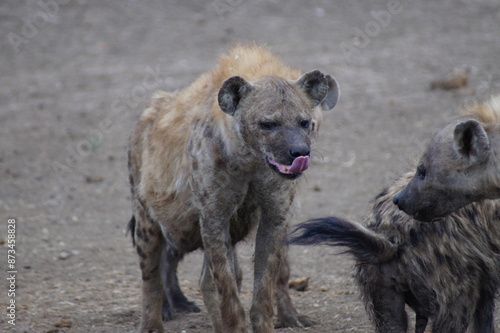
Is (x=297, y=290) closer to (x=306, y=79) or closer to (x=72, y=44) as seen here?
(x=306, y=79)

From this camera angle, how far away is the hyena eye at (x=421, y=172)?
3234mm

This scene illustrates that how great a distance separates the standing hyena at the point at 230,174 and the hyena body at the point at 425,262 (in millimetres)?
369

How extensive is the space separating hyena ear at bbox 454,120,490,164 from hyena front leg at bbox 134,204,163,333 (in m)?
1.60

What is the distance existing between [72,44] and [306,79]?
724 centimetres

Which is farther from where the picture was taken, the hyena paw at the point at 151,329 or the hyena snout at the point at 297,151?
the hyena paw at the point at 151,329

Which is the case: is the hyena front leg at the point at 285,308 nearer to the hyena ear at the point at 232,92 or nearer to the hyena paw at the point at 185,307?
the hyena paw at the point at 185,307

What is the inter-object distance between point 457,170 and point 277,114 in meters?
0.74

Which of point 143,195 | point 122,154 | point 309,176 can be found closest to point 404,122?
point 309,176

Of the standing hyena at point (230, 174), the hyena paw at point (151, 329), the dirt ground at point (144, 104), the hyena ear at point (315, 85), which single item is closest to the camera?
the standing hyena at point (230, 174)

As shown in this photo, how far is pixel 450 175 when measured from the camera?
316cm

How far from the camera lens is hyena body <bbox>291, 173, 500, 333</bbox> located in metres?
3.04

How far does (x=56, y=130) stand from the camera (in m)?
7.88

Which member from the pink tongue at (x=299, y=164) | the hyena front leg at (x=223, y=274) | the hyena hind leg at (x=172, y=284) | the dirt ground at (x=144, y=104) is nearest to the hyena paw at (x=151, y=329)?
the dirt ground at (x=144, y=104)

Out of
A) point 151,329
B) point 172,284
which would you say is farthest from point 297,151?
point 172,284
